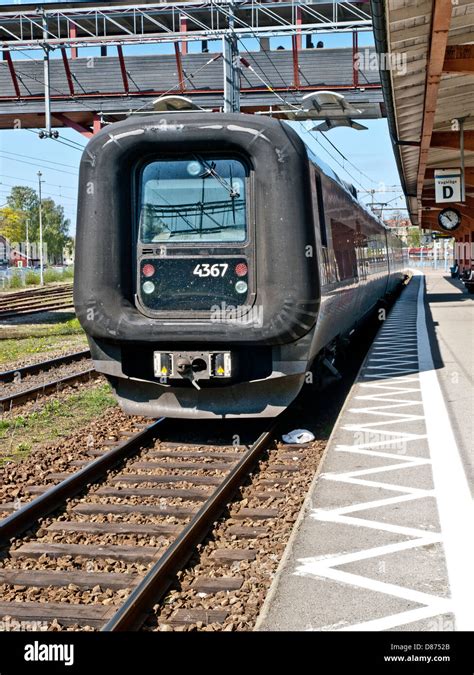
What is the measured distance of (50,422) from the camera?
9.24 metres

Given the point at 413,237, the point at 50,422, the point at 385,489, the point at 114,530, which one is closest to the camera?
the point at 114,530

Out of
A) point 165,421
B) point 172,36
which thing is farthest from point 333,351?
point 172,36

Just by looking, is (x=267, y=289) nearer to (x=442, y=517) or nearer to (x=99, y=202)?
(x=99, y=202)

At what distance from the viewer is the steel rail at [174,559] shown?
408 centimetres

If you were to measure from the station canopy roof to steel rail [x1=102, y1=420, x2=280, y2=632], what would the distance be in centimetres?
454

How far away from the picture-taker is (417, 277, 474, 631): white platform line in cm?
421

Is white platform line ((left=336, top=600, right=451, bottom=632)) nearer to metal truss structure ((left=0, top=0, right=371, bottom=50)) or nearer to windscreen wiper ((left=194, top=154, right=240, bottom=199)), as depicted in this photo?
windscreen wiper ((left=194, top=154, right=240, bottom=199))

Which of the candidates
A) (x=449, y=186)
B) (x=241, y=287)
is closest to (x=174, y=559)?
(x=241, y=287)

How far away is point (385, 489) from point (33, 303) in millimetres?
26338

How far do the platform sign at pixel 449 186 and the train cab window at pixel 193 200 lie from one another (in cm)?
1261

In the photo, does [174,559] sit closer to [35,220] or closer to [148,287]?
[148,287]

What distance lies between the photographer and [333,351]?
34.7 feet

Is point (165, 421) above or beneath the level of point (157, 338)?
beneath

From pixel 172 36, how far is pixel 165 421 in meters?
9.85
